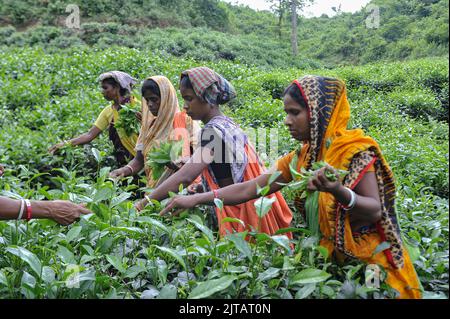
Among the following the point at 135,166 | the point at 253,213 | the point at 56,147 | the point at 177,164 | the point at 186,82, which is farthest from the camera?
the point at 56,147

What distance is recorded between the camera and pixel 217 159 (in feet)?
7.96

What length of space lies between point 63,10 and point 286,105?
1847 centimetres

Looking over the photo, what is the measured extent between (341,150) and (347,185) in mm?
133

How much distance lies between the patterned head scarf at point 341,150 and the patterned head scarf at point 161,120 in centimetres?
165

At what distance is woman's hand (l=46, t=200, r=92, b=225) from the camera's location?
1897mm

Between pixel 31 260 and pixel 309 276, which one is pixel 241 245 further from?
pixel 31 260

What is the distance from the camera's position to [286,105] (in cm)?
183

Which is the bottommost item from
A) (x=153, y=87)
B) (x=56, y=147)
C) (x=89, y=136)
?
(x=56, y=147)

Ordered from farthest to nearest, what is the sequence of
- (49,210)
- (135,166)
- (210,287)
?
(135,166)
(49,210)
(210,287)

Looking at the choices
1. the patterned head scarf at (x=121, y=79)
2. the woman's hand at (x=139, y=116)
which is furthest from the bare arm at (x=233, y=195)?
the patterned head scarf at (x=121, y=79)

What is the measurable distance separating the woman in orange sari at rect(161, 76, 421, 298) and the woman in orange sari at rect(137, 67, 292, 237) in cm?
61

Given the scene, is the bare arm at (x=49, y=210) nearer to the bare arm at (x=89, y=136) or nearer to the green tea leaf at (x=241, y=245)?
the green tea leaf at (x=241, y=245)

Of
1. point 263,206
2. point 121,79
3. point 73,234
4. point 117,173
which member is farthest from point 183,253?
point 121,79

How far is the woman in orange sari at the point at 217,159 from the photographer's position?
2.35 metres
